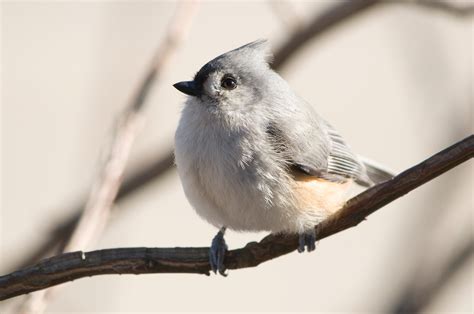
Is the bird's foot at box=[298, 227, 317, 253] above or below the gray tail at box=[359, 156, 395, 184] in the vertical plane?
below

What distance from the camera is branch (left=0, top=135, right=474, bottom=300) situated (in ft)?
4.79

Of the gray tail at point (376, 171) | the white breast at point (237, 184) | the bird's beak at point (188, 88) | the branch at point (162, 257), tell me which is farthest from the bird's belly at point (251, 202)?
the gray tail at point (376, 171)

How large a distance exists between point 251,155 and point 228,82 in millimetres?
312

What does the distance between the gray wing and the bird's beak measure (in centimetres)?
27

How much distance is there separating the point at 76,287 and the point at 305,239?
90 cm

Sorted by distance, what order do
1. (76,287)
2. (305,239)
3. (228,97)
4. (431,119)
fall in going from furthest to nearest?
(431,119) < (76,287) < (228,97) < (305,239)

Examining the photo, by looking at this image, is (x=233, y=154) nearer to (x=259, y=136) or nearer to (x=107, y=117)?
(x=259, y=136)

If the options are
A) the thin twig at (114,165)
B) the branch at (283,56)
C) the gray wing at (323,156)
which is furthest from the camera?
the branch at (283,56)

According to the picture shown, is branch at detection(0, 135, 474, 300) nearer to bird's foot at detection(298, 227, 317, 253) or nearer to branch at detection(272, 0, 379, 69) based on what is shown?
bird's foot at detection(298, 227, 317, 253)

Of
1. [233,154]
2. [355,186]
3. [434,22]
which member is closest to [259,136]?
[233,154]

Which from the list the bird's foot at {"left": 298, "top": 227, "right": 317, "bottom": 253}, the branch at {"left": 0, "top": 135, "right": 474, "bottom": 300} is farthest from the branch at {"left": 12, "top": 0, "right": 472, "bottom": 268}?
the branch at {"left": 0, "top": 135, "right": 474, "bottom": 300}

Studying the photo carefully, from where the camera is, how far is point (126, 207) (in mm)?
2609

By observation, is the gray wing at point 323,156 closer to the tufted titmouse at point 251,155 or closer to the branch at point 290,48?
the tufted titmouse at point 251,155

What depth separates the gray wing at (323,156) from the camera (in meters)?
2.19
